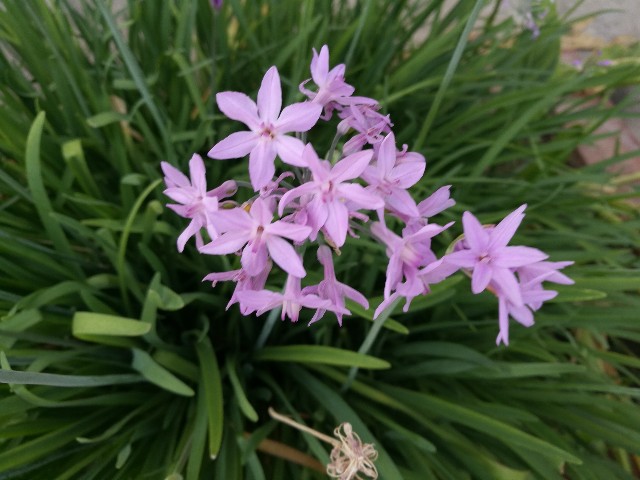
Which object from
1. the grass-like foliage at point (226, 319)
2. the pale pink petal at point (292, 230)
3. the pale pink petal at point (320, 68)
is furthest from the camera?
the grass-like foliage at point (226, 319)

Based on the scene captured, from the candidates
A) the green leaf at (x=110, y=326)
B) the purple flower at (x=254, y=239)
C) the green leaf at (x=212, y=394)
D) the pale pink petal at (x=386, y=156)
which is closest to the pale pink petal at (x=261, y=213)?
the purple flower at (x=254, y=239)

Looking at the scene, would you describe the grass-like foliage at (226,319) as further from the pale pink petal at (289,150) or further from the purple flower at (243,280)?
the pale pink petal at (289,150)

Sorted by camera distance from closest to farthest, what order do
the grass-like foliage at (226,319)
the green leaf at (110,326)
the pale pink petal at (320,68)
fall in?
the pale pink petal at (320,68) → the green leaf at (110,326) → the grass-like foliage at (226,319)

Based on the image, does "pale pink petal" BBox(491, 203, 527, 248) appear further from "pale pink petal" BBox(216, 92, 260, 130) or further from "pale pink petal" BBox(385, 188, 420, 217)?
"pale pink petal" BBox(216, 92, 260, 130)

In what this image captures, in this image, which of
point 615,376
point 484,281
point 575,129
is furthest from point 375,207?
point 575,129

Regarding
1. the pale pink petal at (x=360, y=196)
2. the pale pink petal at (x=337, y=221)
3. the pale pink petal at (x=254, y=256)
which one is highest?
the pale pink petal at (x=360, y=196)

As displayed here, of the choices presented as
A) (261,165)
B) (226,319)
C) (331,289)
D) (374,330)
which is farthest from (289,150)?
(226,319)

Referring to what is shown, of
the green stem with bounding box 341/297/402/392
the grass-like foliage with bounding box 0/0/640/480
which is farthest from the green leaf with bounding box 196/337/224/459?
the green stem with bounding box 341/297/402/392

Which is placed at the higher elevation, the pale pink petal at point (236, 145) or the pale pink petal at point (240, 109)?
the pale pink petal at point (240, 109)

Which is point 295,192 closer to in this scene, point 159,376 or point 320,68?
point 320,68
